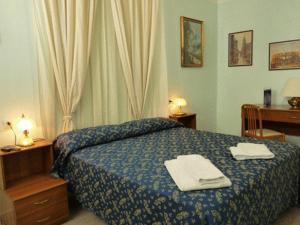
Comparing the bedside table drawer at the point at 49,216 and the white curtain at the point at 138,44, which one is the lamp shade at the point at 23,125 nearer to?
the bedside table drawer at the point at 49,216

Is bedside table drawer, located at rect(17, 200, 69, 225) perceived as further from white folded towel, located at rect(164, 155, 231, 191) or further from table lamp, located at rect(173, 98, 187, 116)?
table lamp, located at rect(173, 98, 187, 116)

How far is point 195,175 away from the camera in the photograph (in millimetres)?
1578

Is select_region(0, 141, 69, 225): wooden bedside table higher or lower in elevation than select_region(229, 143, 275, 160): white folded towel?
lower

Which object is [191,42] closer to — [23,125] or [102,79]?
[102,79]

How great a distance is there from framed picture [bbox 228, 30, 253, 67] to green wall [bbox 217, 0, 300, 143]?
2.6 inches

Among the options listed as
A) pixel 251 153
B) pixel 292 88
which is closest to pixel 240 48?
pixel 292 88

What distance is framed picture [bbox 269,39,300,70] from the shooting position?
3.79m

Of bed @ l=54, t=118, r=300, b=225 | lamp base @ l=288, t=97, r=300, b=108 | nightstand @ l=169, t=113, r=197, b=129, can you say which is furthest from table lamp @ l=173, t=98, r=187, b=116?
lamp base @ l=288, t=97, r=300, b=108

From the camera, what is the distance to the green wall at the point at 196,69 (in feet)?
12.4

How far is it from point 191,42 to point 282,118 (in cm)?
174

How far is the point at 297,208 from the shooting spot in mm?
2373

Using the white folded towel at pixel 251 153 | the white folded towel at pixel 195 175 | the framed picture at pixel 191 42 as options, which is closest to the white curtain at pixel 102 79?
the framed picture at pixel 191 42

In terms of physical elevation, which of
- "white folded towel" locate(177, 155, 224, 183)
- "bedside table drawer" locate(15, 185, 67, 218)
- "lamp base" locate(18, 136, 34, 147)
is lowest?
"bedside table drawer" locate(15, 185, 67, 218)

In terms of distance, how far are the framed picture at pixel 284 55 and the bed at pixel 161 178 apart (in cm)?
201
